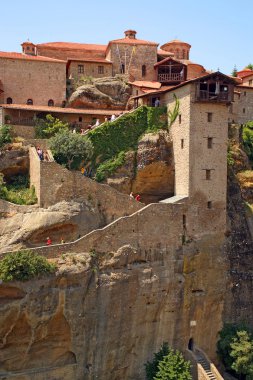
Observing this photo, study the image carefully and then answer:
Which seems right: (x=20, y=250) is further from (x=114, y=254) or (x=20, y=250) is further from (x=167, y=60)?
(x=167, y=60)

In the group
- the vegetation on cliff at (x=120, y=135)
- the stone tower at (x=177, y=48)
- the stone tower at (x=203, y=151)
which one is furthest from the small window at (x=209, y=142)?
the stone tower at (x=177, y=48)

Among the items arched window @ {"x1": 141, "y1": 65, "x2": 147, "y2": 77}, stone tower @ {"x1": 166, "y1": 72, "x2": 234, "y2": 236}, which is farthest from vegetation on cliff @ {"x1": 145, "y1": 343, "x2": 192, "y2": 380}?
arched window @ {"x1": 141, "y1": 65, "x2": 147, "y2": 77}

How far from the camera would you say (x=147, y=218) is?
109 ft

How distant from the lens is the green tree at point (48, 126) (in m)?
38.7

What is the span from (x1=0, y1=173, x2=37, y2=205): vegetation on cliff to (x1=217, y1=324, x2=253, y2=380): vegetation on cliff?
1460 cm

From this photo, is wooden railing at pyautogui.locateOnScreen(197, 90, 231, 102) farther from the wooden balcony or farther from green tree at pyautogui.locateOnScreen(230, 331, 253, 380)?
green tree at pyautogui.locateOnScreen(230, 331, 253, 380)

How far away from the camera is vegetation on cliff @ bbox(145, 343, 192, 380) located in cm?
3139

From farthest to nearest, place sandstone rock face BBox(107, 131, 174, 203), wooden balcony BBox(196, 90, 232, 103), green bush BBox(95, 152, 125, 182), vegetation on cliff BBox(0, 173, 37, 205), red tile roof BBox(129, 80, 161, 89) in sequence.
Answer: red tile roof BBox(129, 80, 161, 89) → sandstone rock face BBox(107, 131, 174, 203) → green bush BBox(95, 152, 125, 182) → wooden balcony BBox(196, 90, 232, 103) → vegetation on cliff BBox(0, 173, 37, 205)

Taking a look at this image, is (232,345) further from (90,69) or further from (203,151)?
(90,69)

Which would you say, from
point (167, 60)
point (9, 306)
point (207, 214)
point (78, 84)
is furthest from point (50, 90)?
point (9, 306)

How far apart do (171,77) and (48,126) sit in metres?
10.5

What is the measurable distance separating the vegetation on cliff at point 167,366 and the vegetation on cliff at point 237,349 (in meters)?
3.26

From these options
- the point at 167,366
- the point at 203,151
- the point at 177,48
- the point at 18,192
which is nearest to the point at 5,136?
the point at 18,192

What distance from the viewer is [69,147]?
34844 mm
